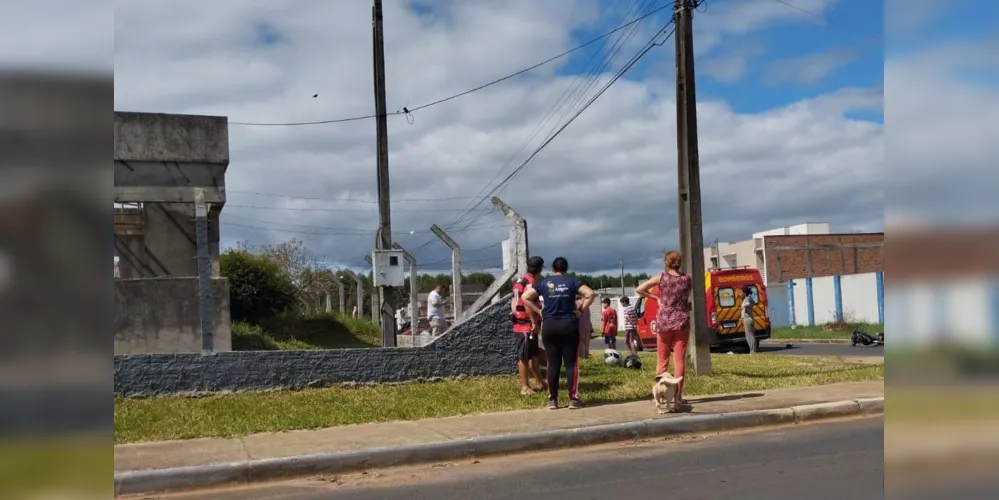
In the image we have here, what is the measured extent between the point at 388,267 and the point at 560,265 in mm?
4975

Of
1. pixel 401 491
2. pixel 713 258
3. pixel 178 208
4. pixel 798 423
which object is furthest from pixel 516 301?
pixel 713 258

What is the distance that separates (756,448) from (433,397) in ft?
13.2

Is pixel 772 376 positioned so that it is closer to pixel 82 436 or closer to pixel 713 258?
pixel 82 436

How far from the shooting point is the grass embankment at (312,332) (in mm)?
17016

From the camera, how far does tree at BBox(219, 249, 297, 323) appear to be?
19.5 m

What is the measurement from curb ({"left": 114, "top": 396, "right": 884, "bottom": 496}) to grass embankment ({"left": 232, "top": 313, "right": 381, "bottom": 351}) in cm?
948

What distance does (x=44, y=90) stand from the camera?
2.13m

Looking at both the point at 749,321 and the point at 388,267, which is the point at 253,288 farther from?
the point at 749,321

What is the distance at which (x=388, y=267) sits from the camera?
14.0 meters

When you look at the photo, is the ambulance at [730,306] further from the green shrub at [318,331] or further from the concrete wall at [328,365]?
the concrete wall at [328,365]

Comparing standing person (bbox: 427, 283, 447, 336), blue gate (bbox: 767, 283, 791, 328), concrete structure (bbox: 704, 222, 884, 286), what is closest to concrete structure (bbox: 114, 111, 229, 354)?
standing person (bbox: 427, 283, 447, 336)

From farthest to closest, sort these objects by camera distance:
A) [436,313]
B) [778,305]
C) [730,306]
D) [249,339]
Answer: [778,305] < [730,306] < [249,339] < [436,313]

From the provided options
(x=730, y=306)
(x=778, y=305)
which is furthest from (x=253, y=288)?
(x=778, y=305)

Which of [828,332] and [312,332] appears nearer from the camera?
[312,332]
